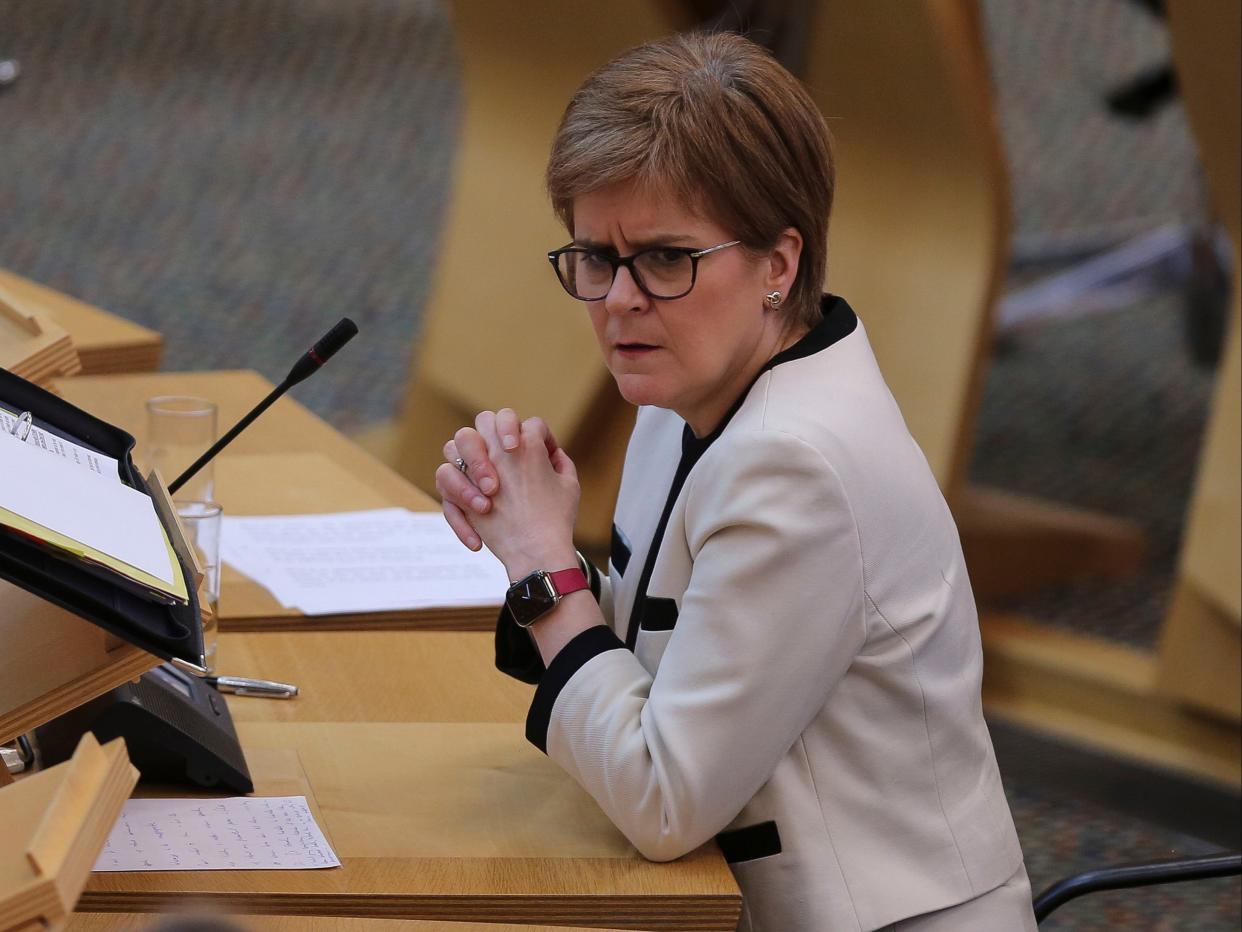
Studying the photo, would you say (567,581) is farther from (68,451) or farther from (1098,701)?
(1098,701)

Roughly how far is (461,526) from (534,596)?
13 centimetres

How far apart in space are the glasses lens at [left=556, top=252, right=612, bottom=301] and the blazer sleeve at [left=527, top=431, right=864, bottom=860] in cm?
19

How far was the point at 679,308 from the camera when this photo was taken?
1.56m

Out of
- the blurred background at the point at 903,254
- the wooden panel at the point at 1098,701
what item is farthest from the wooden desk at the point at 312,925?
the wooden panel at the point at 1098,701

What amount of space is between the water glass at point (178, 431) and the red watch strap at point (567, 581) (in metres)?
0.83

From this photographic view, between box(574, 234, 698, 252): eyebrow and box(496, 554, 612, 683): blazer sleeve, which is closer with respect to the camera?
box(574, 234, 698, 252): eyebrow

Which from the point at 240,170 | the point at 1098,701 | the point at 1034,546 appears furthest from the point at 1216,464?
the point at 240,170

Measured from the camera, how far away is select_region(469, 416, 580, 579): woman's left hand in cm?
161

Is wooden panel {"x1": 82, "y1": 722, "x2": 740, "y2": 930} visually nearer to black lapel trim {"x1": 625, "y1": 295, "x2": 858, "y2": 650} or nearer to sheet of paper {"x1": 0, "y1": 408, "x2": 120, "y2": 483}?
black lapel trim {"x1": 625, "y1": 295, "x2": 858, "y2": 650}

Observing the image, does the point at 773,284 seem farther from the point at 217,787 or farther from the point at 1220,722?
the point at 1220,722

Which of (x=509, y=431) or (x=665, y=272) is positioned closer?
(x=665, y=272)

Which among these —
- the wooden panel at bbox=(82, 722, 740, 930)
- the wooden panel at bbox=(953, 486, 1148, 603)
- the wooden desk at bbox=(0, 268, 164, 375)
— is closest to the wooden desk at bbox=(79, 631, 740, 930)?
the wooden panel at bbox=(82, 722, 740, 930)

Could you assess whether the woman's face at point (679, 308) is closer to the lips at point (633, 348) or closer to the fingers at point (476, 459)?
the lips at point (633, 348)

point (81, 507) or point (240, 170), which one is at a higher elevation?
point (81, 507)
